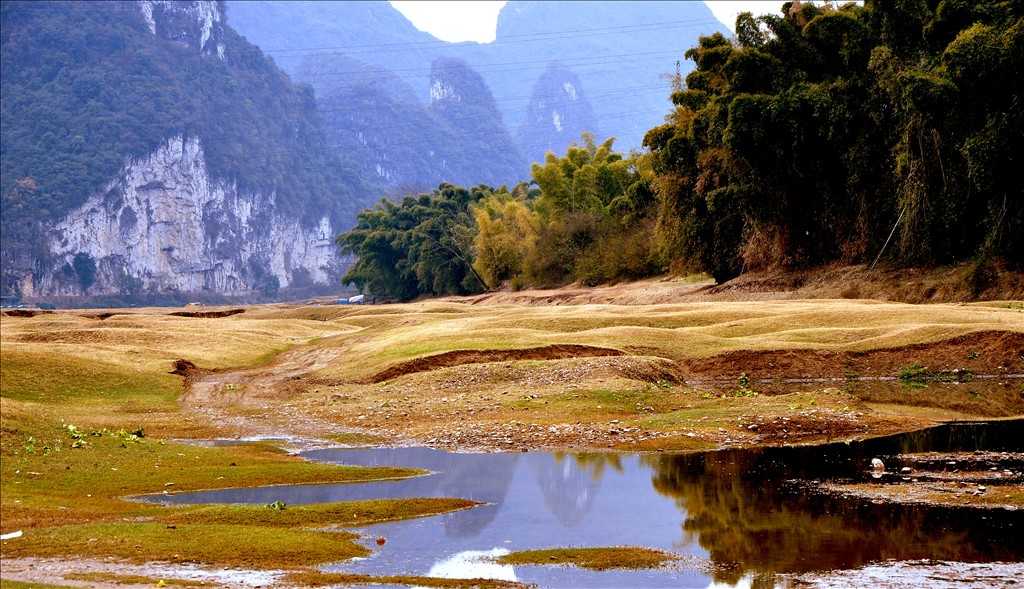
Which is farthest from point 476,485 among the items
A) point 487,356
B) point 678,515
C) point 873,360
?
point 873,360

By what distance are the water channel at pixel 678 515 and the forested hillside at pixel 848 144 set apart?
32303 mm

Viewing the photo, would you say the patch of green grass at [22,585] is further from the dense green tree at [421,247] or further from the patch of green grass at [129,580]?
the dense green tree at [421,247]

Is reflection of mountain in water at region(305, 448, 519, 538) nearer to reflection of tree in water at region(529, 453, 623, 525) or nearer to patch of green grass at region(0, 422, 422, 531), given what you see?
reflection of tree in water at region(529, 453, 623, 525)

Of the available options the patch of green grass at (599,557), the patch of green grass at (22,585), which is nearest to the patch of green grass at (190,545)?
the patch of green grass at (22,585)

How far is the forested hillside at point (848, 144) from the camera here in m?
52.9

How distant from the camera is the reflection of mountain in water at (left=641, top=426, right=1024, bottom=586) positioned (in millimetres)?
14578

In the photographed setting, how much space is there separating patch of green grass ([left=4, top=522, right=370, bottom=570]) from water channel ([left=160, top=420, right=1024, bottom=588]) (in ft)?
2.42

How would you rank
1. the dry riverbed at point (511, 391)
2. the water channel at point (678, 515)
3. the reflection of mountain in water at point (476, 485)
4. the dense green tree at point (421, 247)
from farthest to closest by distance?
the dense green tree at point (421, 247) → the dry riverbed at point (511, 391) → the reflection of mountain in water at point (476, 485) → the water channel at point (678, 515)

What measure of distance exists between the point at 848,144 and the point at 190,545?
183ft

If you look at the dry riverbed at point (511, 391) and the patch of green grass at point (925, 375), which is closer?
the dry riverbed at point (511, 391)

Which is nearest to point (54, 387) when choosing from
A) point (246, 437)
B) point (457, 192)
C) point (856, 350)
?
point (246, 437)

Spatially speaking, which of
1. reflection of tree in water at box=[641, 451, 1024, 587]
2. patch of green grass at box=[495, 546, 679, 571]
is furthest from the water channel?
patch of green grass at box=[495, 546, 679, 571]

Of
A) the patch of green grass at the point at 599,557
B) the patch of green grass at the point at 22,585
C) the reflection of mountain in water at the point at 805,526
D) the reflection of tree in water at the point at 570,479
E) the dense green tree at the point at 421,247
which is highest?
the dense green tree at the point at 421,247

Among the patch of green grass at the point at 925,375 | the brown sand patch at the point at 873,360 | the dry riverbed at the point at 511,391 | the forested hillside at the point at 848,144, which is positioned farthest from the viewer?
the forested hillside at the point at 848,144
